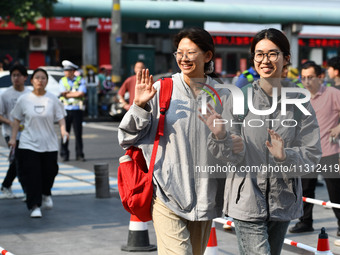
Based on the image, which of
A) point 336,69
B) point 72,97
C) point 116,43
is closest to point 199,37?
point 336,69

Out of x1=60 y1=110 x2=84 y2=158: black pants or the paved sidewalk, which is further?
x1=60 y1=110 x2=84 y2=158: black pants

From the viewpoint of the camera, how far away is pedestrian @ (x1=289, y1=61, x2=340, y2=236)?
7.57 meters

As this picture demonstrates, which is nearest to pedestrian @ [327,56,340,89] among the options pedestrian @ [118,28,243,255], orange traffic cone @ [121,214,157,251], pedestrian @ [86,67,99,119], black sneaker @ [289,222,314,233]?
black sneaker @ [289,222,314,233]

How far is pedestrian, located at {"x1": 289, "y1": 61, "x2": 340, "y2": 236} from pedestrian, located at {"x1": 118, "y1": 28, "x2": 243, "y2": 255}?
3.70m

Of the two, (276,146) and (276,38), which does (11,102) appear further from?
(276,146)

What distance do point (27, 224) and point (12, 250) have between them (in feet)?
4.16

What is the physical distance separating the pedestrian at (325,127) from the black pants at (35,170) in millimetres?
2899

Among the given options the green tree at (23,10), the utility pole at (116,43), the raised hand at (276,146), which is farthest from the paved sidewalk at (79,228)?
the utility pole at (116,43)

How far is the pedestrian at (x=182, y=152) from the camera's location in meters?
4.00

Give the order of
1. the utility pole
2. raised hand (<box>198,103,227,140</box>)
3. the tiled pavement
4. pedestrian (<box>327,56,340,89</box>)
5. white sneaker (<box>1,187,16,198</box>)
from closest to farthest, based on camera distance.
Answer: raised hand (<box>198,103,227,140</box>) → pedestrian (<box>327,56,340,89</box>) → white sneaker (<box>1,187,16,198</box>) → the tiled pavement → the utility pole

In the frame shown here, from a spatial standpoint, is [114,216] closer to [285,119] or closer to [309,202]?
[309,202]

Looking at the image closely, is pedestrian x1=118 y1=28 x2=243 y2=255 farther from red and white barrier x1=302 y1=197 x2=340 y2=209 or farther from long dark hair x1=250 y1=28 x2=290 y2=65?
red and white barrier x1=302 y1=197 x2=340 y2=209

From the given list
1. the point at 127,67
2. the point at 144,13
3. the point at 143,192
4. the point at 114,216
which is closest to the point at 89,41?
the point at 127,67

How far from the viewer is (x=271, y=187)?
3.99 meters
